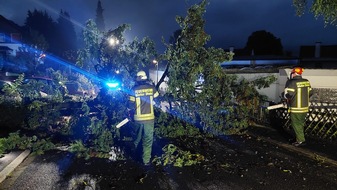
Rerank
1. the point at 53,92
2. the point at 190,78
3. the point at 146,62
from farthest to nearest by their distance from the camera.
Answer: the point at 53,92
the point at 146,62
the point at 190,78

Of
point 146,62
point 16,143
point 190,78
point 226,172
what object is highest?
point 146,62

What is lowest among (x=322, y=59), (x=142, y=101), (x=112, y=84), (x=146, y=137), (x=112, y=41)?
(x=146, y=137)

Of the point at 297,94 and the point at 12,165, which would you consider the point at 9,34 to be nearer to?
the point at 12,165

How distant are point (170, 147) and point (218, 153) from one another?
112cm

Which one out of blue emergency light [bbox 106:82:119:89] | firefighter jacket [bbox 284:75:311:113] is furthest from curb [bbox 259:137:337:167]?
blue emergency light [bbox 106:82:119:89]

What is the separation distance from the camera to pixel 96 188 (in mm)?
4559

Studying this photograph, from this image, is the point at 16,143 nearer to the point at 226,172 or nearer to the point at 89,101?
the point at 89,101

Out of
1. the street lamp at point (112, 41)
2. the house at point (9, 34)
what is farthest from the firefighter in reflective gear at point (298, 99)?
the house at point (9, 34)

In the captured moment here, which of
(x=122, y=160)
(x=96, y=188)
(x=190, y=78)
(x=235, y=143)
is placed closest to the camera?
(x=96, y=188)

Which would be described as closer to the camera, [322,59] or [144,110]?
[144,110]

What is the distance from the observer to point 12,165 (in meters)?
5.38

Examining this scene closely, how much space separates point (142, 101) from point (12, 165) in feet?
9.12

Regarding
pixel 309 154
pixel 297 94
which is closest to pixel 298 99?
pixel 297 94

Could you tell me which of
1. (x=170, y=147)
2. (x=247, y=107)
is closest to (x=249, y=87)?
(x=247, y=107)
